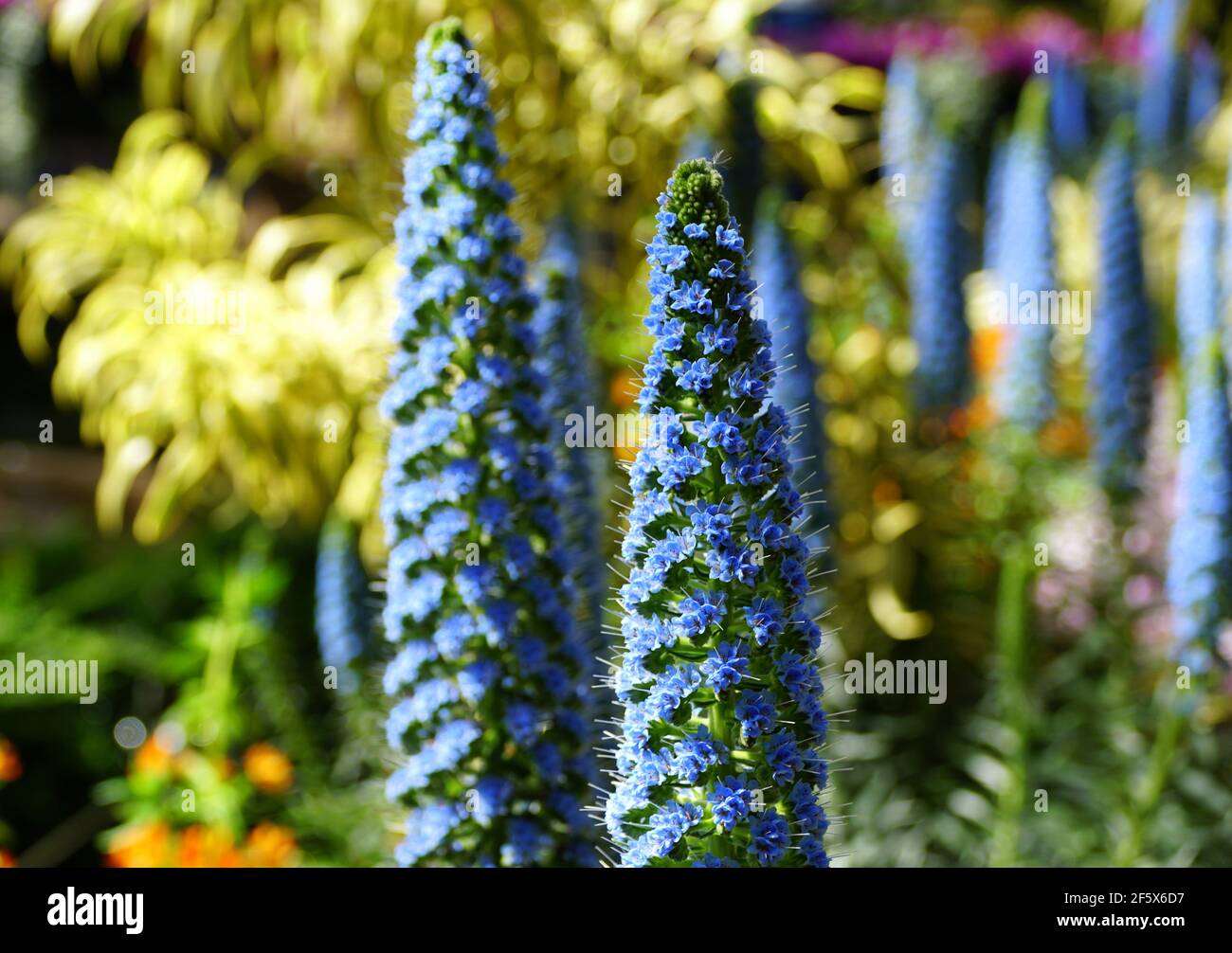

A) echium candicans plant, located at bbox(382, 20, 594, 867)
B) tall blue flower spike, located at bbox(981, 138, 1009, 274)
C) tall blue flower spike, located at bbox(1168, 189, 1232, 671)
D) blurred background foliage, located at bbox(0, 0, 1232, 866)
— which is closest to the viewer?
echium candicans plant, located at bbox(382, 20, 594, 867)

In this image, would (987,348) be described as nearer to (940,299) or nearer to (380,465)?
(940,299)

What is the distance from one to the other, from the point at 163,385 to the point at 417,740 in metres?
3.08

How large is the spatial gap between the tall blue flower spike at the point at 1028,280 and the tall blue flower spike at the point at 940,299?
6.2 inches

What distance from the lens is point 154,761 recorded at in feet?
11.4

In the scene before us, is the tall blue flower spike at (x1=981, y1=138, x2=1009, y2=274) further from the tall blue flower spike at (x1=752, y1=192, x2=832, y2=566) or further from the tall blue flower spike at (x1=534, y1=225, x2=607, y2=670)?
the tall blue flower spike at (x1=534, y1=225, x2=607, y2=670)

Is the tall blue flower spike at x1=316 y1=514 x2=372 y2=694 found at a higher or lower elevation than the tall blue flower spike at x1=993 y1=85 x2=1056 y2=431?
lower

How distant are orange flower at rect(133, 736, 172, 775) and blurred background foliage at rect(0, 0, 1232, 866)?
2 centimetres

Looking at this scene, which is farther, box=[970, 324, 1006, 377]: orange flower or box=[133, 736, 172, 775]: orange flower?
box=[970, 324, 1006, 377]: orange flower

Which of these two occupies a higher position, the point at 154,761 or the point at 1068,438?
the point at 1068,438

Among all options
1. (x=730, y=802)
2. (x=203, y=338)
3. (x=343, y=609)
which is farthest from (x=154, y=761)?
(x=730, y=802)

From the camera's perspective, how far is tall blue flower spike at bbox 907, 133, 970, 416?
390cm

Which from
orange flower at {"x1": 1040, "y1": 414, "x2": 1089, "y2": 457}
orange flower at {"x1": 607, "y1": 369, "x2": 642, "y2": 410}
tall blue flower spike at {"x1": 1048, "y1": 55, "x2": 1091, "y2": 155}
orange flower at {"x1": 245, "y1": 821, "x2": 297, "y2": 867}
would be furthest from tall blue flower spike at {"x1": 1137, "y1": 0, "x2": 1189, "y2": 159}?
orange flower at {"x1": 245, "y1": 821, "x2": 297, "y2": 867}

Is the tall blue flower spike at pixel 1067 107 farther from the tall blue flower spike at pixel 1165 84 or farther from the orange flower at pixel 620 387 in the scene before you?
the orange flower at pixel 620 387

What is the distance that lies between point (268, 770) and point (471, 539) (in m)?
1.86
